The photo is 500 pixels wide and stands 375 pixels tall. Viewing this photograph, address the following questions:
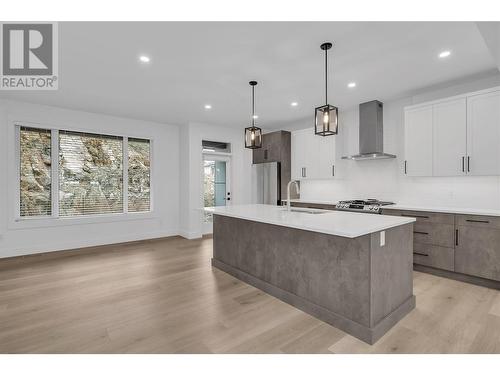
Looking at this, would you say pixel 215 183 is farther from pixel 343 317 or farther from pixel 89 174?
pixel 343 317

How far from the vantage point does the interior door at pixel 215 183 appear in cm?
645

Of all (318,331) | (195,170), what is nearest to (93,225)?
(195,170)

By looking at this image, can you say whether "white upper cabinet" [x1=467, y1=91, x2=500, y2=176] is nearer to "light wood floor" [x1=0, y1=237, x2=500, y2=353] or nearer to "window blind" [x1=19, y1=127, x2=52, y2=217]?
"light wood floor" [x1=0, y1=237, x2=500, y2=353]

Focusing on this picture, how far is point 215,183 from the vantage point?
6.57 meters

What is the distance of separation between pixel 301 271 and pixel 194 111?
3.82m

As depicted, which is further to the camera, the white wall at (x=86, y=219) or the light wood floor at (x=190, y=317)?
the white wall at (x=86, y=219)

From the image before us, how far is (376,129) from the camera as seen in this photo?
14.8 ft

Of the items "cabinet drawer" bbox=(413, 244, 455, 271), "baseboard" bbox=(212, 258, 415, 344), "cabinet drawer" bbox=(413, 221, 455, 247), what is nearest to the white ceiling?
"cabinet drawer" bbox=(413, 221, 455, 247)

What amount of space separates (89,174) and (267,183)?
12.6ft

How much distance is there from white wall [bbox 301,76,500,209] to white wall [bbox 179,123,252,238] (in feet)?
6.71

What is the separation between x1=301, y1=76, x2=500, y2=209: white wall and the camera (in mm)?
3691

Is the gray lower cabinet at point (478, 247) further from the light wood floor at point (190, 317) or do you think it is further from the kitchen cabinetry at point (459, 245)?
the light wood floor at point (190, 317)

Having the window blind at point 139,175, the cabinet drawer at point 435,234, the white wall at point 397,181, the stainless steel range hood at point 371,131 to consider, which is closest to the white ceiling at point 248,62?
the stainless steel range hood at point 371,131

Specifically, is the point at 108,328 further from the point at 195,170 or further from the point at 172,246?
the point at 195,170
